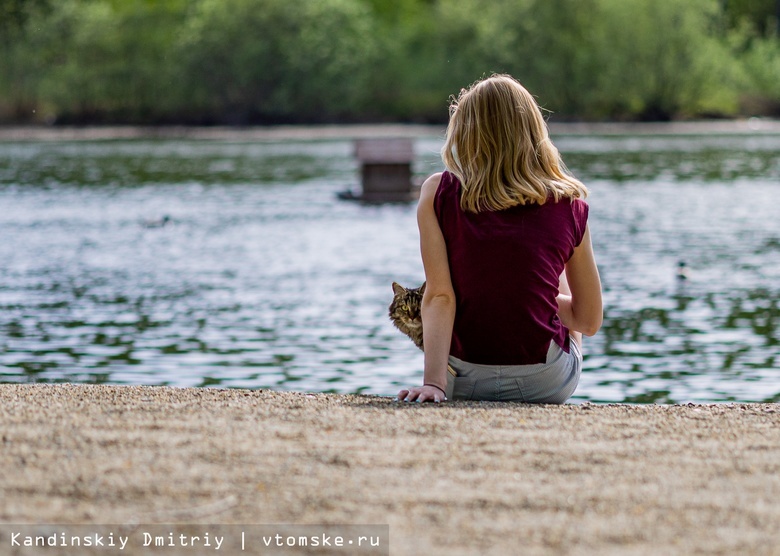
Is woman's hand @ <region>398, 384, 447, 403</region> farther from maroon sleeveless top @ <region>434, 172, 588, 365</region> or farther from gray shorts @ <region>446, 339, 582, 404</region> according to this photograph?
maroon sleeveless top @ <region>434, 172, 588, 365</region>

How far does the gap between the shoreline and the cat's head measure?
235 ft

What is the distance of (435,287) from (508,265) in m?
0.30

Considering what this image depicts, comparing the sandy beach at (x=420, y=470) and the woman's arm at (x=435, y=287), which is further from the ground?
the woman's arm at (x=435, y=287)

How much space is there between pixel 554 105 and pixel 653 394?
269ft

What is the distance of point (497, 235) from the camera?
16.9ft

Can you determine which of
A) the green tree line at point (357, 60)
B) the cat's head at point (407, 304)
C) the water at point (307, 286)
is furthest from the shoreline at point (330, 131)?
the cat's head at point (407, 304)

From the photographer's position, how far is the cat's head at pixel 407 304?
5.48 meters

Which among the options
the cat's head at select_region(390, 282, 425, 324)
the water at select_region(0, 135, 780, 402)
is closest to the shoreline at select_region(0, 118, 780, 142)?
the water at select_region(0, 135, 780, 402)

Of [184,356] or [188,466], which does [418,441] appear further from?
[184,356]

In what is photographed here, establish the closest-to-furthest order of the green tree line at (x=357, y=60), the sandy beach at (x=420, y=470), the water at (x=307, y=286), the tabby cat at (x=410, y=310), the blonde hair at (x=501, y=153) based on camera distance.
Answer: the sandy beach at (x=420, y=470), the blonde hair at (x=501, y=153), the tabby cat at (x=410, y=310), the water at (x=307, y=286), the green tree line at (x=357, y=60)

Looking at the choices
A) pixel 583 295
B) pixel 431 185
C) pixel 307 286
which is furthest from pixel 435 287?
pixel 307 286

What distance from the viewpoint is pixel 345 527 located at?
3.66m

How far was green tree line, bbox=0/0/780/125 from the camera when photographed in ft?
283

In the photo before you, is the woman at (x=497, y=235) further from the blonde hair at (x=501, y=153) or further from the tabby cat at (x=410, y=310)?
the tabby cat at (x=410, y=310)
